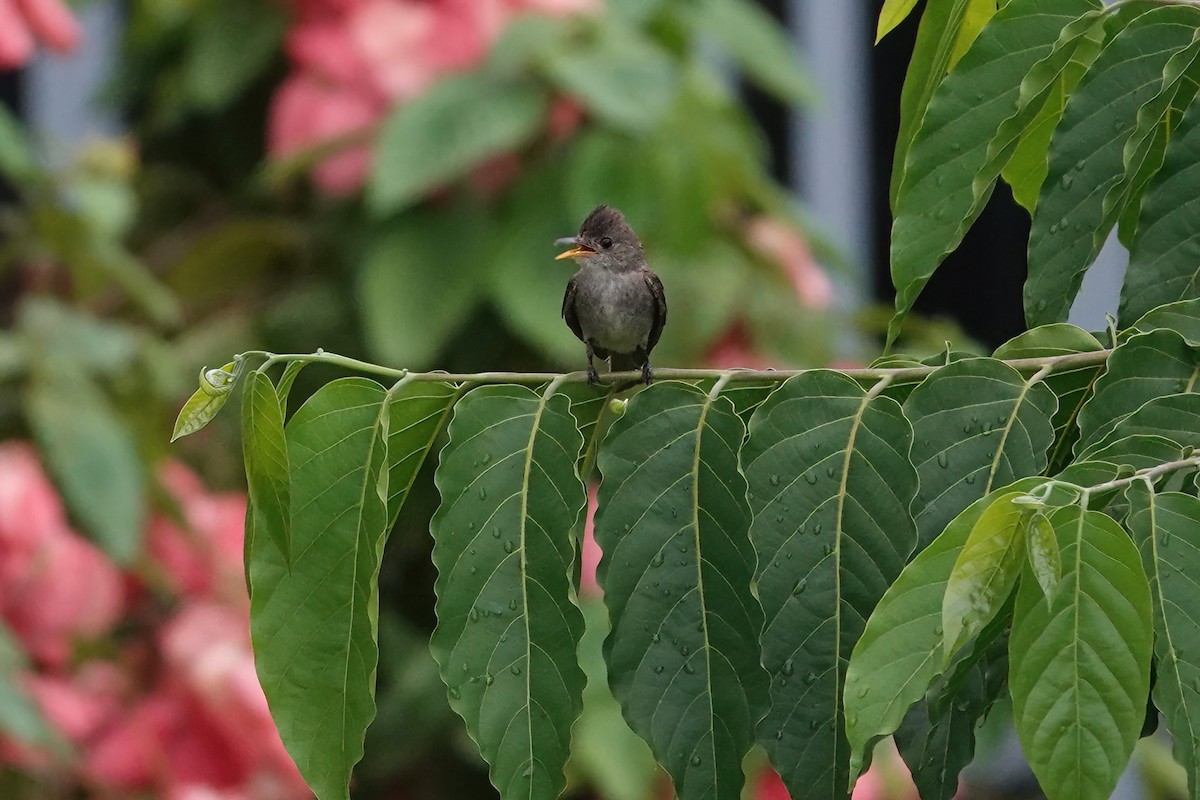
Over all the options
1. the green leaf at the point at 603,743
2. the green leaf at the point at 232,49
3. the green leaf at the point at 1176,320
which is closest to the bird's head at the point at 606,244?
the green leaf at the point at 603,743

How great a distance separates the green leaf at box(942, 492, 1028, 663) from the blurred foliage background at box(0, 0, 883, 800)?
214 centimetres

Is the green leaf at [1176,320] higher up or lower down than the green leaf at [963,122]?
lower down

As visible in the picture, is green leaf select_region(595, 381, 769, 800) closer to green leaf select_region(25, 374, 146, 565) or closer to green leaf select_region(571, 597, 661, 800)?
green leaf select_region(571, 597, 661, 800)

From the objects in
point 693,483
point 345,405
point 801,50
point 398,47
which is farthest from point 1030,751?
point 801,50

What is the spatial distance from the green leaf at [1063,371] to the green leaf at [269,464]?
2.06ft

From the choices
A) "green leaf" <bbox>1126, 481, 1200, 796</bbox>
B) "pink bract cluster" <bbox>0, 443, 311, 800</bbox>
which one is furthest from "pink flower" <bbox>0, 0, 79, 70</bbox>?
"green leaf" <bbox>1126, 481, 1200, 796</bbox>

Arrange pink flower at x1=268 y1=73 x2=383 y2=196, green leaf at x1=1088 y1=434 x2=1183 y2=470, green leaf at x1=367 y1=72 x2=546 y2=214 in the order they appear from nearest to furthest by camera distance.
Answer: green leaf at x1=1088 y1=434 x2=1183 y2=470 → green leaf at x1=367 y1=72 x2=546 y2=214 → pink flower at x1=268 y1=73 x2=383 y2=196

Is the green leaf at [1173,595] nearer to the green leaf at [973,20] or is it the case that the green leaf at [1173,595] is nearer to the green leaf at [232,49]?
the green leaf at [973,20]

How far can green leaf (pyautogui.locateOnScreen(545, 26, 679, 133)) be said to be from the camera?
11.8 feet

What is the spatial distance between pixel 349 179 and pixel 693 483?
2.68m

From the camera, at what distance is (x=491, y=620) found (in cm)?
135

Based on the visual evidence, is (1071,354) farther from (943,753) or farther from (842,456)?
(943,753)

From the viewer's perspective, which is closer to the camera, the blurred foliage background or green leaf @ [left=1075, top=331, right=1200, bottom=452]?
green leaf @ [left=1075, top=331, right=1200, bottom=452]

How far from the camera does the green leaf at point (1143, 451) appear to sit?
47.8 inches
